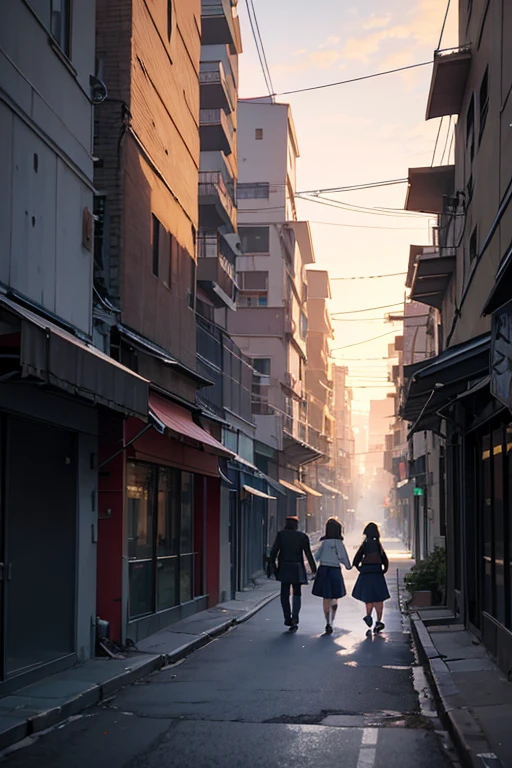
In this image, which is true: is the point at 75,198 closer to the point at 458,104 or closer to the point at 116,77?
the point at 116,77

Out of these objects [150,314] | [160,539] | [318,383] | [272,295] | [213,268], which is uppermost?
[272,295]

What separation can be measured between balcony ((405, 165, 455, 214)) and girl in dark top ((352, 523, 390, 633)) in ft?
26.6

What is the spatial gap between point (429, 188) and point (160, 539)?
442 inches

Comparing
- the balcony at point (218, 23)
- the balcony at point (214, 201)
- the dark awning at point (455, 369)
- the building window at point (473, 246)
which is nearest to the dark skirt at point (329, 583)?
the dark awning at point (455, 369)

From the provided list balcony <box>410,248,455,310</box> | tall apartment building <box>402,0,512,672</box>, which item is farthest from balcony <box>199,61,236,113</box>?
tall apartment building <box>402,0,512,672</box>

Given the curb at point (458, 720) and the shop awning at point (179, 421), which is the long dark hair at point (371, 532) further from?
the curb at point (458, 720)

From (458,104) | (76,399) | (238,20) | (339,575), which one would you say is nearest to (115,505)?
(76,399)

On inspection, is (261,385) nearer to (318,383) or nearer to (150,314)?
(150,314)

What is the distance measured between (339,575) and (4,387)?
33.4ft

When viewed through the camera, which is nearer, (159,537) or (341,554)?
(159,537)

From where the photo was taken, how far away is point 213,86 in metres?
34.8

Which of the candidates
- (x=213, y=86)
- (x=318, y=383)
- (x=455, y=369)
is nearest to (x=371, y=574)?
(x=455, y=369)

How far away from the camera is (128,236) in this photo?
16.5 m

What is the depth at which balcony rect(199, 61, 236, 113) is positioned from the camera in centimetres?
3459
